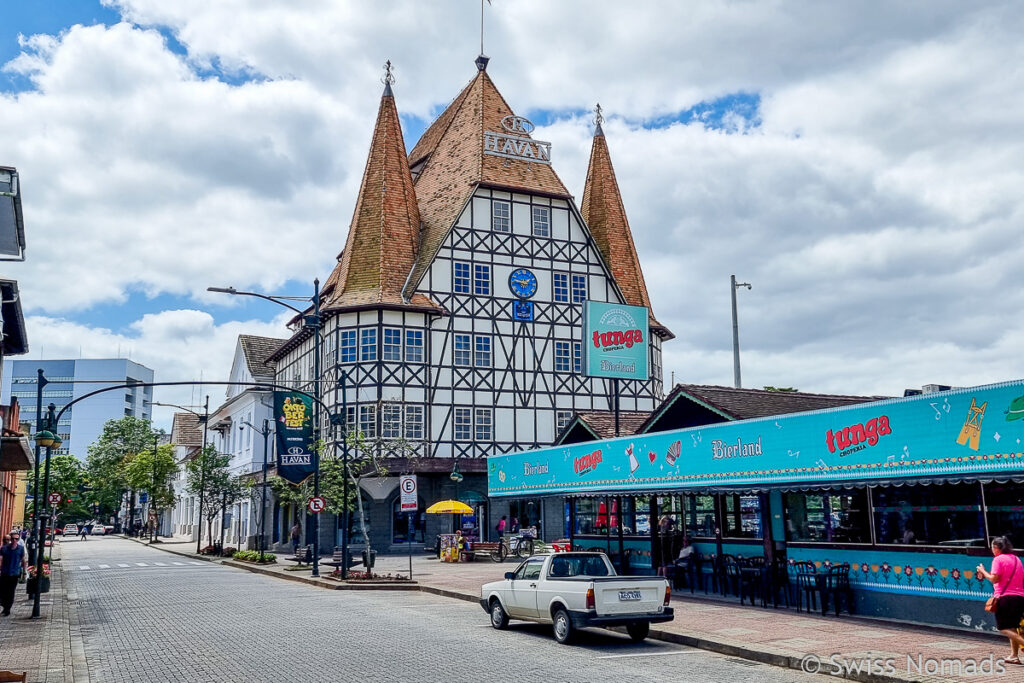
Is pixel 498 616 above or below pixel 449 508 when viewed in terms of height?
below

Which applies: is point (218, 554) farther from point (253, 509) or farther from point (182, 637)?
point (182, 637)

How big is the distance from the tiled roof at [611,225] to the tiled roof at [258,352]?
21.5 m

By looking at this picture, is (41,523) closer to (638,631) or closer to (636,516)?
(638,631)

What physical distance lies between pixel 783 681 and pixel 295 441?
24.1 m

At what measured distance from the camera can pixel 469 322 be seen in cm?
4484

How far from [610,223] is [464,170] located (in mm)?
8872

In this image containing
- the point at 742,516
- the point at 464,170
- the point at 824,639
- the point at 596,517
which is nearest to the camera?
the point at 824,639

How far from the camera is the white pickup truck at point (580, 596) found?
46.5 ft

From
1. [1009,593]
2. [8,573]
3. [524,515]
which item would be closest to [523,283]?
[524,515]

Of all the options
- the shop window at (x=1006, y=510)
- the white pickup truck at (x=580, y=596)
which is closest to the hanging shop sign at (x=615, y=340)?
the white pickup truck at (x=580, y=596)

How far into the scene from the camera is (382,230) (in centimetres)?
4562

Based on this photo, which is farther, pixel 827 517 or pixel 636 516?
pixel 636 516

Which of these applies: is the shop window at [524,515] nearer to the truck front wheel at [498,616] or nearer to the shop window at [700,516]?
the shop window at [700,516]

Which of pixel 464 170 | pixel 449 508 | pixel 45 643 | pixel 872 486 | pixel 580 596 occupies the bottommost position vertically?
pixel 45 643
